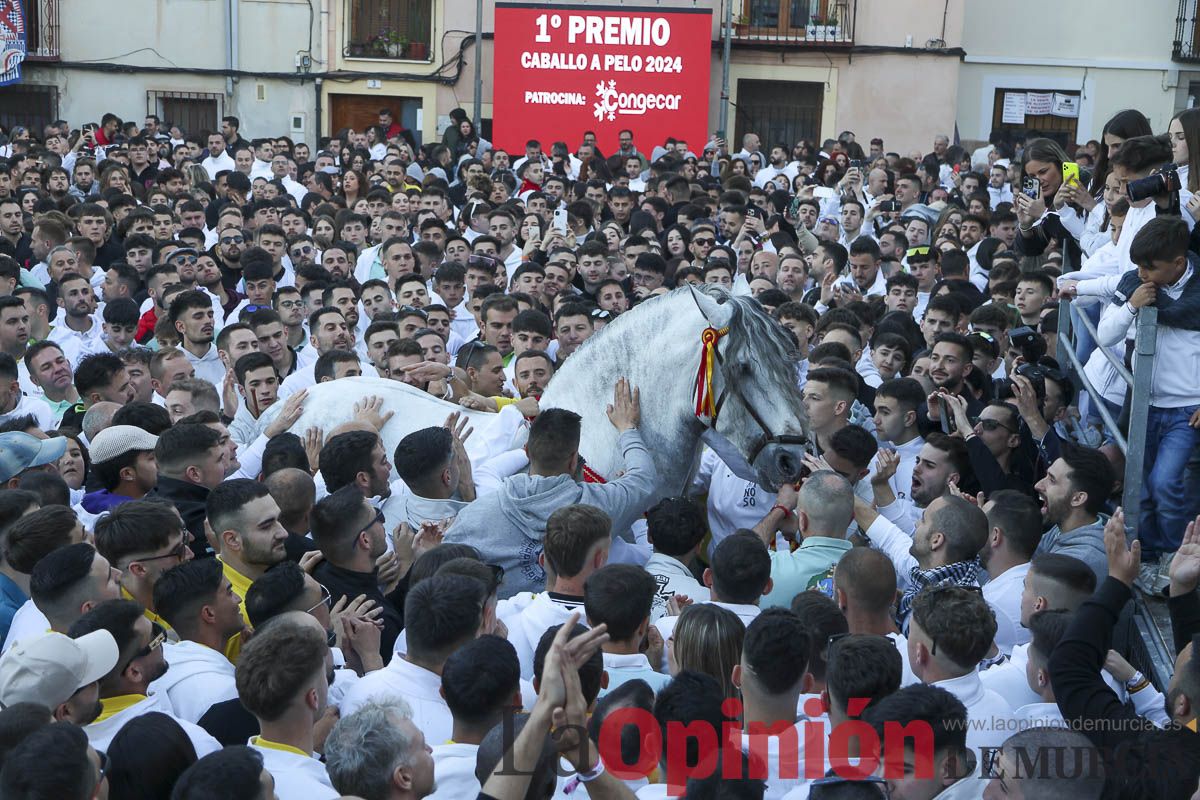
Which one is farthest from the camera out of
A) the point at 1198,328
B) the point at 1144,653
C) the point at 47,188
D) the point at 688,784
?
the point at 47,188

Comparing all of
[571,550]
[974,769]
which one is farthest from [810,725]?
[571,550]

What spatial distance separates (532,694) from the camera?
4328 millimetres

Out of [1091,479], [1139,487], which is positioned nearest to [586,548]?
[1091,479]

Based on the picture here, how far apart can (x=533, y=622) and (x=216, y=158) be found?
61.2 ft

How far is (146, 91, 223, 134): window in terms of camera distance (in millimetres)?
28781

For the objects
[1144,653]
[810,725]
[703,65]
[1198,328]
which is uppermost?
[703,65]

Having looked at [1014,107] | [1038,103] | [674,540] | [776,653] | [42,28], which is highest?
[42,28]

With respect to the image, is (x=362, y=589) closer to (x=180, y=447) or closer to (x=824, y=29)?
(x=180, y=447)

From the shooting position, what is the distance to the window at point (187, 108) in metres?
28.8

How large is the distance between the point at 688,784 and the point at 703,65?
2363 cm

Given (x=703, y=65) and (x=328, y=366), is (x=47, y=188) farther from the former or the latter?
(x=703, y=65)

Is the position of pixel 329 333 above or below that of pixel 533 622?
above

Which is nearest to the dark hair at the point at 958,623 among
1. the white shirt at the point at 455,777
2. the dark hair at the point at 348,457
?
the white shirt at the point at 455,777

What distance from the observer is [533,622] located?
4.88m
